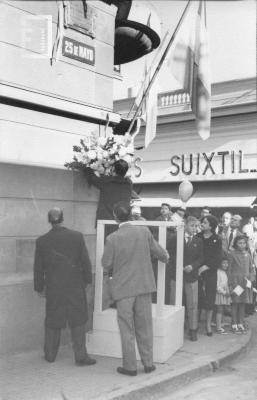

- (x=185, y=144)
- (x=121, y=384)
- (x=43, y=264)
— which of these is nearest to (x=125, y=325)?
(x=121, y=384)

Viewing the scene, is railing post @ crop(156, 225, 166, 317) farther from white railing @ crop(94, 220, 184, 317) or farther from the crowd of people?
the crowd of people

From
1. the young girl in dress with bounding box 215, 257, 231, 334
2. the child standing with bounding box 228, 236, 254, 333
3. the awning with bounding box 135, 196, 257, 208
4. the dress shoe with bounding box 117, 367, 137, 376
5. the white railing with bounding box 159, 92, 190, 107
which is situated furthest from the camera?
the white railing with bounding box 159, 92, 190, 107

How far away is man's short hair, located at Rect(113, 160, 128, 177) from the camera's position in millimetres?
7211

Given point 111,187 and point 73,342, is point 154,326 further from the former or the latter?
point 111,187

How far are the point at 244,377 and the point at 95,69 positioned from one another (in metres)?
4.76

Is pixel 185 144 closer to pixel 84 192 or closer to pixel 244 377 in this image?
pixel 84 192

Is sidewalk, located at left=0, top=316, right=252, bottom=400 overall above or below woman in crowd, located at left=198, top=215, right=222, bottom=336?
below

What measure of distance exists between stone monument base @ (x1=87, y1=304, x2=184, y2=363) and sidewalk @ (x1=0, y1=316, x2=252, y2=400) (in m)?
0.13

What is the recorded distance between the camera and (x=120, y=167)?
23.7 feet

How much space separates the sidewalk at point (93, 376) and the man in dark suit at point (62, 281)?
273 mm

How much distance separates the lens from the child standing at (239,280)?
8375 mm

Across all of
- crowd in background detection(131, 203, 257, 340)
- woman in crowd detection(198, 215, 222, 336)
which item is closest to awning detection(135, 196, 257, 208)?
crowd in background detection(131, 203, 257, 340)

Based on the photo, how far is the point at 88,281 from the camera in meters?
6.29

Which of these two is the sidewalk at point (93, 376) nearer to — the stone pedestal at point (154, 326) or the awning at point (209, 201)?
the stone pedestal at point (154, 326)
